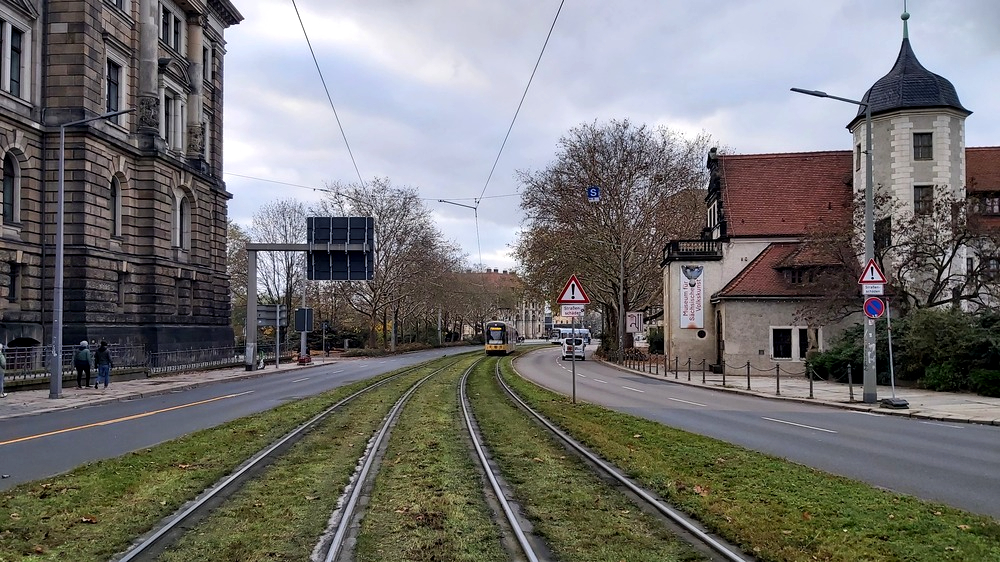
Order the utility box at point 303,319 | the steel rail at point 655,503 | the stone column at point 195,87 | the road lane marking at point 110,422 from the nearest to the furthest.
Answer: the steel rail at point 655,503 < the road lane marking at point 110,422 < the utility box at point 303,319 < the stone column at point 195,87

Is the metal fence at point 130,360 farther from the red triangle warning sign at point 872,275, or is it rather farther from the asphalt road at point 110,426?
the red triangle warning sign at point 872,275

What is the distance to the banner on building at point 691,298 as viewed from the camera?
140 ft

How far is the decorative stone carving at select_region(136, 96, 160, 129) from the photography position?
4219 cm

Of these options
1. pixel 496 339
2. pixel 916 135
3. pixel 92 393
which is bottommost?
pixel 92 393

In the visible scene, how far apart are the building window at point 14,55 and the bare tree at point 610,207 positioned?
1291 inches

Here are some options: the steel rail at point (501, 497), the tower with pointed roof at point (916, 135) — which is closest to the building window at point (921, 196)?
the tower with pointed roof at point (916, 135)

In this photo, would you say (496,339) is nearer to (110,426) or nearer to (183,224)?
(183,224)

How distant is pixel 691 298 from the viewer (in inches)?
1689

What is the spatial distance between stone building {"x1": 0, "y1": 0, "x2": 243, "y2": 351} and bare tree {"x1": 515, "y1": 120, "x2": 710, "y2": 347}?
22.8 m

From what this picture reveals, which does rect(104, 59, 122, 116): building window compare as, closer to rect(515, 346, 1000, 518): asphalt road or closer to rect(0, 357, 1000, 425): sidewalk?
rect(0, 357, 1000, 425): sidewalk

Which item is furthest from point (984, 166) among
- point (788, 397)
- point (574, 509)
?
point (574, 509)

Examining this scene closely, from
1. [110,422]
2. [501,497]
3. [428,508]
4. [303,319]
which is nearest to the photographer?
[428,508]

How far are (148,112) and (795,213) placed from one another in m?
35.7

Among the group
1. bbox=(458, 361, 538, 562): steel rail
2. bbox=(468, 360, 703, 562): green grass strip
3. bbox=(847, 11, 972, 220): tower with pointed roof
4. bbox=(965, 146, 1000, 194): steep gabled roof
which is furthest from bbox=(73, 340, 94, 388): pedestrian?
bbox=(965, 146, 1000, 194): steep gabled roof
